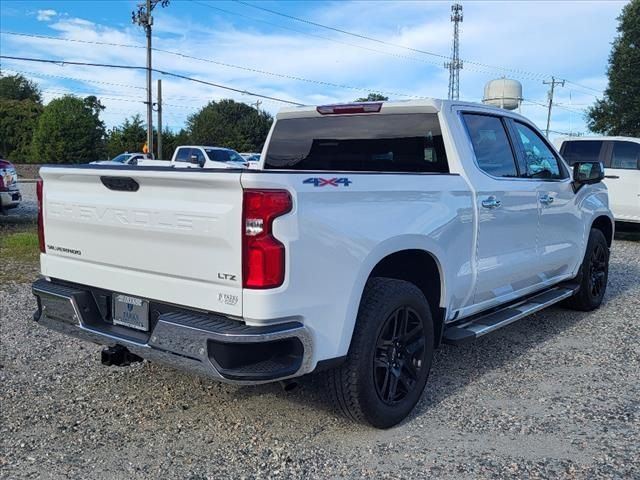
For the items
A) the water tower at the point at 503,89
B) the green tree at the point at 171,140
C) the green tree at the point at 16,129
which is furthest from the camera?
the green tree at the point at 16,129

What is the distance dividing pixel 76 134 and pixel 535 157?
169 ft

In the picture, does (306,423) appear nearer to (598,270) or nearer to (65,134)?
(598,270)

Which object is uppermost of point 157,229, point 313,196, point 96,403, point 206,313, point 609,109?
point 609,109

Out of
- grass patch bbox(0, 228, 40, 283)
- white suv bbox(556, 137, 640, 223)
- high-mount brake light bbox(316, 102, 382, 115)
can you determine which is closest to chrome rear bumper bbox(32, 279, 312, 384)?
high-mount brake light bbox(316, 102, 382, 115)

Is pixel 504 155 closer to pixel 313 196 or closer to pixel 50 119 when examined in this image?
pixel 313 196

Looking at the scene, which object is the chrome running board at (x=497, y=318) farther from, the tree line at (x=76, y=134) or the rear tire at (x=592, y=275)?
the tree line at (x=76, y=134)

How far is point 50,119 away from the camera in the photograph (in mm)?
50344

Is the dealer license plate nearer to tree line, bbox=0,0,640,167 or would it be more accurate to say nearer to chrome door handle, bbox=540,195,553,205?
chrome door handle, bbox=540,195,553,205

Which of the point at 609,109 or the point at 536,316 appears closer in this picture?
the point at 536,316

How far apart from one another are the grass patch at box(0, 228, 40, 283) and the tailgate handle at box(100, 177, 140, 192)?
4.84 m

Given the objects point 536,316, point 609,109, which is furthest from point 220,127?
point 536,316

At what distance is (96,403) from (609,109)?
85.3 feet

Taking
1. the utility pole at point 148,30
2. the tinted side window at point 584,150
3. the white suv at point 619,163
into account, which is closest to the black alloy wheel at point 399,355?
the white suv at point 619,163

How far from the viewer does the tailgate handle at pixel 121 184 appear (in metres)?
3.32
